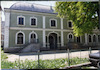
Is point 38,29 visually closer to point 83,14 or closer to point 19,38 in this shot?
point 19,38

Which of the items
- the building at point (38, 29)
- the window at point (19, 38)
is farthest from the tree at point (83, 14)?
the window at point (19, 38)

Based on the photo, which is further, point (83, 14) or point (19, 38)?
point (19, 38)

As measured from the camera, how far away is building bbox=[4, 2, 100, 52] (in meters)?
4.36

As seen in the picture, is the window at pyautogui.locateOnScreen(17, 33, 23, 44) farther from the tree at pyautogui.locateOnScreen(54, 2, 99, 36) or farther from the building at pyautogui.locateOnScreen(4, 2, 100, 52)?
the tree at pyautogui.locateOnScreen(54, 2, 99, 36)

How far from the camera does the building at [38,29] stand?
4.36m

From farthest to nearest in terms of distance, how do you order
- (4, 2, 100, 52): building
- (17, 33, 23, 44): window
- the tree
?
(4, 2, 100, 52): building < (17, 33, 23, 44): window < the tree

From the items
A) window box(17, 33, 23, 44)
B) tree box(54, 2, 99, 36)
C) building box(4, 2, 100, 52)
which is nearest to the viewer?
tree box(54, 2, 99, 36)

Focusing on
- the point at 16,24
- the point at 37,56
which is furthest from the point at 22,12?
the point at 37,56

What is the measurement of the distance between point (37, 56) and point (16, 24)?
8.58 feet

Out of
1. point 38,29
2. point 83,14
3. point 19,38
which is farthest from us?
point 38,29

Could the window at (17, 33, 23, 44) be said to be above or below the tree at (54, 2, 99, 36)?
below

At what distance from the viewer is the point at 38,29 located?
5664 mm

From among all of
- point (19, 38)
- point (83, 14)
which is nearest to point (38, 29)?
point (19, 38)

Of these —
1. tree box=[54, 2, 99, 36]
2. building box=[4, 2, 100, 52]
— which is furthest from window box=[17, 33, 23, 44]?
tree box=[54, 2, 99, 36]
